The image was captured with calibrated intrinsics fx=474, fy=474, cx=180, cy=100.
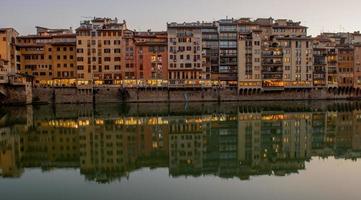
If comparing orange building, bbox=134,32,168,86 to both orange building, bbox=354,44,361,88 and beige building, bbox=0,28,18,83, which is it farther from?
orange building, bbox=354,44,361,88

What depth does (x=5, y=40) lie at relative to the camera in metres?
83.7

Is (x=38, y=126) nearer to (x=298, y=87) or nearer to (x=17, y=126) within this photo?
(x=17, y=126)

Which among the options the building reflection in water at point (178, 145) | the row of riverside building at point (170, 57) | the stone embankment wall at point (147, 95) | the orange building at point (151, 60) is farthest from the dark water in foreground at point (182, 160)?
the orange building at point (151, 60)

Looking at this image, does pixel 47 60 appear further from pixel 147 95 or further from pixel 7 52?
pixel 147 95

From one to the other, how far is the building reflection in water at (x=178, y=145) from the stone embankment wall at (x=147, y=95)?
3219 centimetres

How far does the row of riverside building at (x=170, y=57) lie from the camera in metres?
87.9

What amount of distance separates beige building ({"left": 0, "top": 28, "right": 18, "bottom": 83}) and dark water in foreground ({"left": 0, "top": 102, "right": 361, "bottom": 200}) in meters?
35.9

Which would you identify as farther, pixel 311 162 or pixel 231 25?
pixel 231 25

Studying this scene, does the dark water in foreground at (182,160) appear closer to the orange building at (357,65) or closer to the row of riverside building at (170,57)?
the row of riverside building at (170,57)

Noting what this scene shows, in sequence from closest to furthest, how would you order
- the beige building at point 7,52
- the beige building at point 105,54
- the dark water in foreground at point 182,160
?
the dark water in foreground at point 182,160, the beige building at point 7,52, the beige building at point 105,54

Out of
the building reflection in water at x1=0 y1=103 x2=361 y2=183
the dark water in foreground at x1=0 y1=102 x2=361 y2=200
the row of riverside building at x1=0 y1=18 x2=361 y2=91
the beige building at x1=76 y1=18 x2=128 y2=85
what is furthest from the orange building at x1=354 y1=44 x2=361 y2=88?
the dark water in foreground at x1=0 y1=102 x2=361 y2=200

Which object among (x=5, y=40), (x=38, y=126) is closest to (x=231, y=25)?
(x=5, y=40)

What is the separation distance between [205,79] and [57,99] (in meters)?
27.4

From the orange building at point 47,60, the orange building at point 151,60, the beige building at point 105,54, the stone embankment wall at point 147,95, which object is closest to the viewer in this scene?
the stone embankment wall at point 147,95
